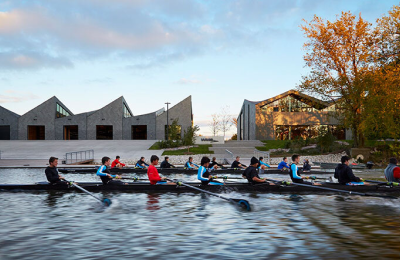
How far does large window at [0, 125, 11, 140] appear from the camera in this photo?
2653 inches

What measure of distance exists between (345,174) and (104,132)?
6122cm

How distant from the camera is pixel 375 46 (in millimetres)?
33594

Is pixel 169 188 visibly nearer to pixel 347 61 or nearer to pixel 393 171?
pixel 393 171

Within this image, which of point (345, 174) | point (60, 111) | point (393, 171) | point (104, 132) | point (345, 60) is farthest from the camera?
point (60, 111)

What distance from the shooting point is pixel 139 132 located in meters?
71.7

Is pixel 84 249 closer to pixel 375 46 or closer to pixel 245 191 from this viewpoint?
pixel 245 191

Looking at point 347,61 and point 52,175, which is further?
point 347,61

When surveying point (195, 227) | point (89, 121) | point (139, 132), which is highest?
point (89, 121)

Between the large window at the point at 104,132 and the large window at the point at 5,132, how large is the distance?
16.8 meters

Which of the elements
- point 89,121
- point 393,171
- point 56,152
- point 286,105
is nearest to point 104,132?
point 89,121

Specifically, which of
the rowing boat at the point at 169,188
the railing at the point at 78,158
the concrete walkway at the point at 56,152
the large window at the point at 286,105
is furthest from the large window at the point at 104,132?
the rowing boat at the point at 169,188

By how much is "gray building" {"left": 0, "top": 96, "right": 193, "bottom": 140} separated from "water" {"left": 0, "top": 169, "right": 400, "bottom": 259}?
52912mm

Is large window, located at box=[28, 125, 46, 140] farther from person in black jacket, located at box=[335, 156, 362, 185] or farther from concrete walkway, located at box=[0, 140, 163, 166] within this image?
person in black jacket, located at box=[335, 156, 362, 185]

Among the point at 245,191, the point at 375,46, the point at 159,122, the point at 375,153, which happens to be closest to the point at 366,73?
the point at 375,46
